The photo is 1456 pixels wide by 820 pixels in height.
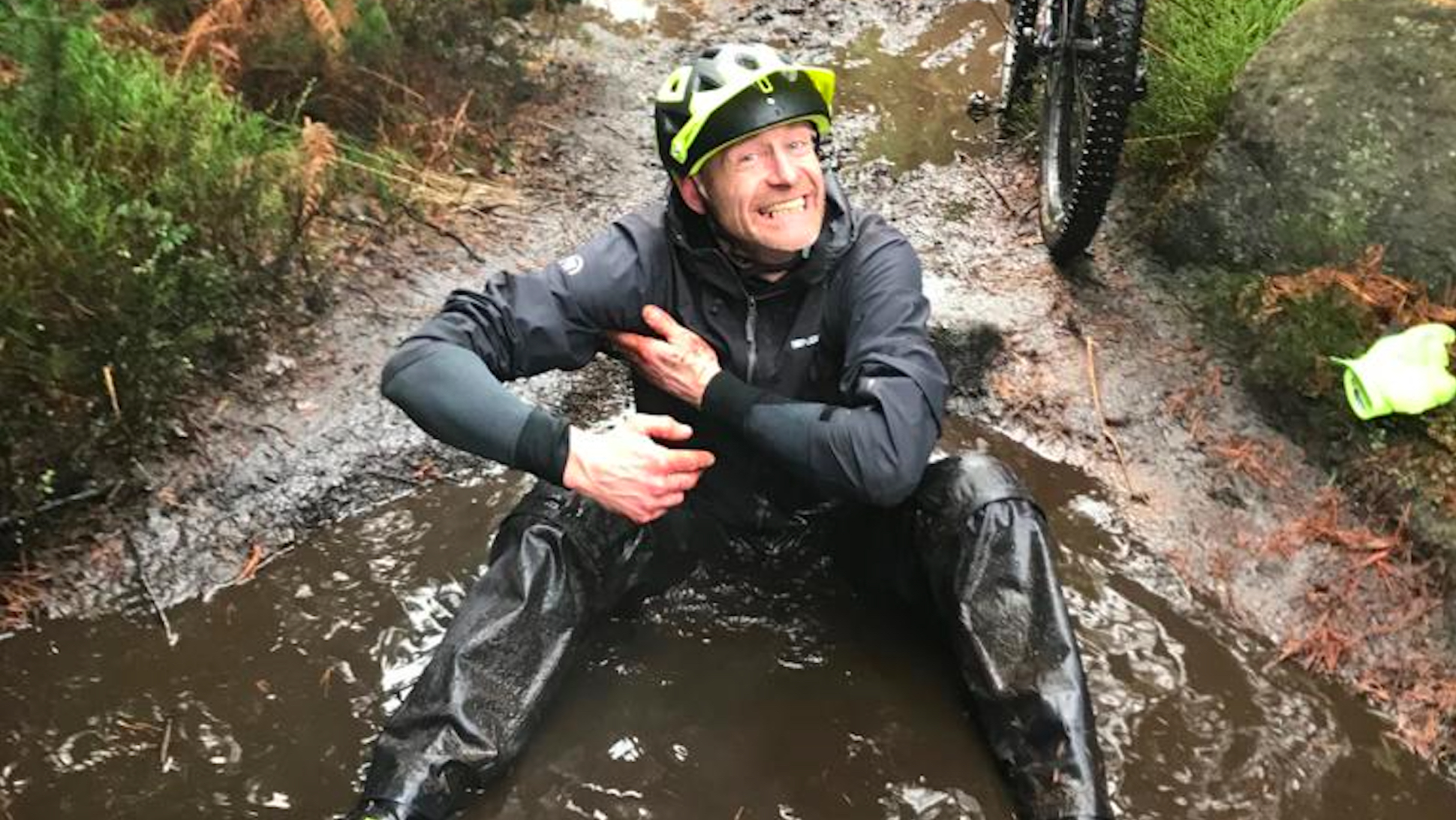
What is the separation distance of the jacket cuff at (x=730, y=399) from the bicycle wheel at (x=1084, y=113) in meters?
2.30

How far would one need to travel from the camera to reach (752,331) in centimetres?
323

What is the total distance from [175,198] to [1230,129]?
4176 mm

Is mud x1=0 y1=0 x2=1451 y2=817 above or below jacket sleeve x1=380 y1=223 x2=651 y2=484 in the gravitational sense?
below

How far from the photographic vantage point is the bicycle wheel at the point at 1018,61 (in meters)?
6.06

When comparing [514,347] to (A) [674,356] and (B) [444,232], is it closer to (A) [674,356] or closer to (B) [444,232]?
(A) [674,356]

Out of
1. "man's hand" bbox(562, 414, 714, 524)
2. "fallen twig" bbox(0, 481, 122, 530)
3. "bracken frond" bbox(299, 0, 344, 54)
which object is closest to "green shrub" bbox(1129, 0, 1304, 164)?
"man's hand" bbox(562, 414, 714, 524)

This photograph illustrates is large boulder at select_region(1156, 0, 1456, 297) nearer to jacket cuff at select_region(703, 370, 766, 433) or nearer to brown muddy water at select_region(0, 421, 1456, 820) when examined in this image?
Result: brown muddy water at select_region(0, 421, 1456, 820)

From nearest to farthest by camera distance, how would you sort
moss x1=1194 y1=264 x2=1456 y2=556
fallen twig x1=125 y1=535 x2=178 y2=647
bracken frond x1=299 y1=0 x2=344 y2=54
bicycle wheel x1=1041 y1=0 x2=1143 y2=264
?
fallen twig x1=125 y1=535 x2=178 y2=647 < moss x1=1194 y1=264 x2=1456 y2=556 < bicycle wheel x1=1041 y1=0 x2=1143 y2=264 < bracken frond x1=299 y1=0 x2=344 y2=54

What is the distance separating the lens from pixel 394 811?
2738mm

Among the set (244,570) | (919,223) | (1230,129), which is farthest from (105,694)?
(1230,129)

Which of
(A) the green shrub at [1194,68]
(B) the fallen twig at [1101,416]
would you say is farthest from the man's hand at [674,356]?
(A) the green shrub at [1194,68]

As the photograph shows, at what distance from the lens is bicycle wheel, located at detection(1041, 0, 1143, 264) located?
440 cm

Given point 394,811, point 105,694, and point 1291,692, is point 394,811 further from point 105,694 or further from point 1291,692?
point 1291,692

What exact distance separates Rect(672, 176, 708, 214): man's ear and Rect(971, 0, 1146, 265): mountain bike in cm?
209
